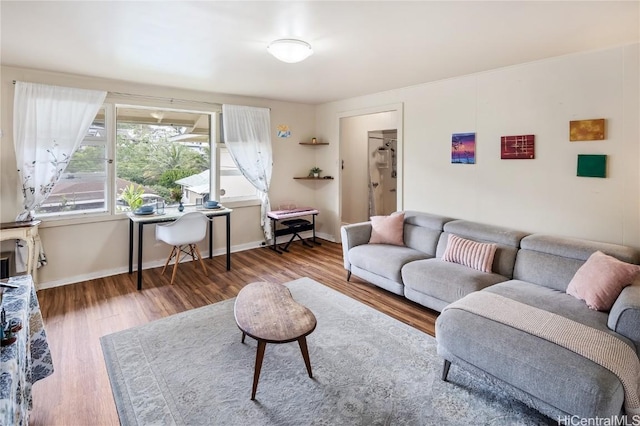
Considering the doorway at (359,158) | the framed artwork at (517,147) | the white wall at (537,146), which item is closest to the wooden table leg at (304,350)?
the white wall at (537,146)

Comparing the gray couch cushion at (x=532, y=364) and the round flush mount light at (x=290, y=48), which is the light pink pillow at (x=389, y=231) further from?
the round flush mount light at (x=290, y=48)

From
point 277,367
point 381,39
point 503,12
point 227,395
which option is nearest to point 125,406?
point 227,395

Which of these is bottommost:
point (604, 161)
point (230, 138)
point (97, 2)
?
point (604, 161)

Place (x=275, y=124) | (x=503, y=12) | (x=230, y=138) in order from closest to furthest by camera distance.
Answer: (x=503, y=12)
(x=230, y=138)
(x=275, y=124)

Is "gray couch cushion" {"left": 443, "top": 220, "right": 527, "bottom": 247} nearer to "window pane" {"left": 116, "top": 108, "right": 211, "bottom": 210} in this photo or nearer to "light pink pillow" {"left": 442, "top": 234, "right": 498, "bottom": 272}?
"light pink pillow" {"left": 442, "top": 234, "right": 498, "bottom": 272}

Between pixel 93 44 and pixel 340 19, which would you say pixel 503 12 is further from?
pixel 93 44

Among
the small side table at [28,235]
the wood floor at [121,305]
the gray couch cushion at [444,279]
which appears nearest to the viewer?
the wood floor at [121,305]

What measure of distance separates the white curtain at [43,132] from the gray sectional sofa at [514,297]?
3295 mm

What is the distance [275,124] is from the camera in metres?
5.51

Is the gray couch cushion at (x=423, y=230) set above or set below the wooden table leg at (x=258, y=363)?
above

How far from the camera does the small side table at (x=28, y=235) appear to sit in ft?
10.4

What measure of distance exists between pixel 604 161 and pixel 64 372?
4.51 m

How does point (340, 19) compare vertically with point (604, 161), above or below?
above

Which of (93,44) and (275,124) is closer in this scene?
(93,44)
